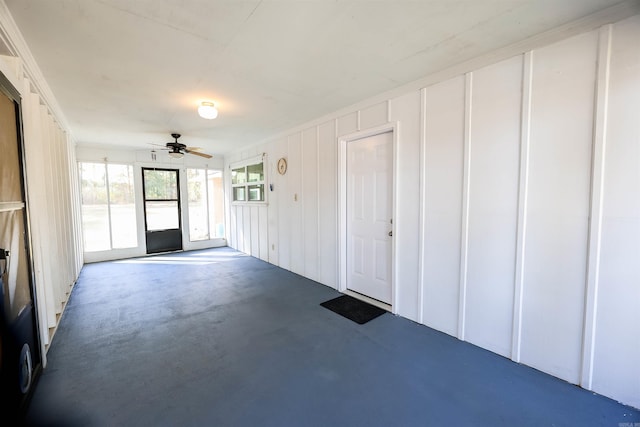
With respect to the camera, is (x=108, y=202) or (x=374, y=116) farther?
(x=108, y=202)

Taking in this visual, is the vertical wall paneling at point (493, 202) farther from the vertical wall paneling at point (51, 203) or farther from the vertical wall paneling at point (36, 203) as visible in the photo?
the vertical wall paneling at point (51, 203)

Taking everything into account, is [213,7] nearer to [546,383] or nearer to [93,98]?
[93,98]

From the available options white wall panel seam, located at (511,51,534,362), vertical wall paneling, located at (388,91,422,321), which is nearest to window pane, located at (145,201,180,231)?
vertical wall paneling, located at (388,91,422,321)

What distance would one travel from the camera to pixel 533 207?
2.09 meters

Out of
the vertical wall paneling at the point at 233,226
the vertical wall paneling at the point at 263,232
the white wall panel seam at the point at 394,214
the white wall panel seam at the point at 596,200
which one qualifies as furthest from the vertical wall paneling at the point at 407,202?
the vertical wall paneling at the point at 233,226

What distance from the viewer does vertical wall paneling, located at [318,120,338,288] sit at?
12.5ft

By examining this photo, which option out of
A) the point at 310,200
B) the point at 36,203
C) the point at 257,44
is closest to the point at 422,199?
the point at 310,200

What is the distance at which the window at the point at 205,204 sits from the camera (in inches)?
272

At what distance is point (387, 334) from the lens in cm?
267

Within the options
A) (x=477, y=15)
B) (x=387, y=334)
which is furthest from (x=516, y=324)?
(x=477, y=15)

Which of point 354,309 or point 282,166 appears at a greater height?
point 282,166

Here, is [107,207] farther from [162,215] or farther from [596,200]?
[596,200]

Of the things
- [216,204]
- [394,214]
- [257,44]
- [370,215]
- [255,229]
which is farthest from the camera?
[216,204]

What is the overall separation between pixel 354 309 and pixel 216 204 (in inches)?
216
